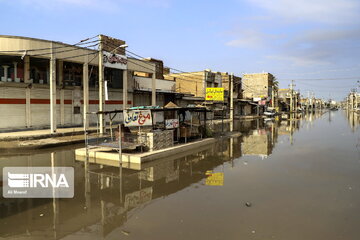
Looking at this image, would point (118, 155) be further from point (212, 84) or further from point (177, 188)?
point (212, 84)

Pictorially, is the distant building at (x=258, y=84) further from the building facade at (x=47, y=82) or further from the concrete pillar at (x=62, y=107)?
the concrete pillar at (x=62, y=107)

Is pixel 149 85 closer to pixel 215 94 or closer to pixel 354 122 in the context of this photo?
pixel 215 94

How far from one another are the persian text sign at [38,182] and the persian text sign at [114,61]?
19.2 meters

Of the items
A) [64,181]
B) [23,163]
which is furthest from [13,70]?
[64,181]

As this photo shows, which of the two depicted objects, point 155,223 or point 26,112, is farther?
point 26,112

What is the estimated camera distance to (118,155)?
45.8 feet

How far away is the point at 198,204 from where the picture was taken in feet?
26.4

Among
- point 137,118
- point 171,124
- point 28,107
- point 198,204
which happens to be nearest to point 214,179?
point 198,204

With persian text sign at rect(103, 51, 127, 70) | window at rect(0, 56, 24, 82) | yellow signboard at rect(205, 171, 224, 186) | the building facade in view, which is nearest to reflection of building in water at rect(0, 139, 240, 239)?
yellow signboard at rect(205, 171, 224, 186)

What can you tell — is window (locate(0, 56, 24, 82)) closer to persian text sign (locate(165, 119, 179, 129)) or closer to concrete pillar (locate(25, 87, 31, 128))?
concrete pillar (locate(25, 87, 31, 128))

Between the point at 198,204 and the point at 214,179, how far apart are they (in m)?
3.02

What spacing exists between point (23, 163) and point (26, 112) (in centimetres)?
1397

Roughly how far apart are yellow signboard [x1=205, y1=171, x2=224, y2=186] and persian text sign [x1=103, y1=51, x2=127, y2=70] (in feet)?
71.8

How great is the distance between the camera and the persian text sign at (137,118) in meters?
15.9
